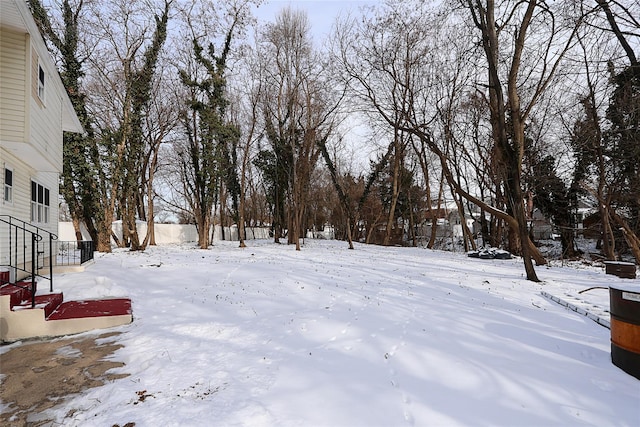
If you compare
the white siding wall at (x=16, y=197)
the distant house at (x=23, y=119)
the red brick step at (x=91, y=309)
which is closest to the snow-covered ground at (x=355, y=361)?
the red brick step at (x=91, y=309)

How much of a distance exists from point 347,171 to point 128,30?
22.7 m

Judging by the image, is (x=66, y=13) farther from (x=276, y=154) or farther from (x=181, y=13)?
(x=276, y=154)

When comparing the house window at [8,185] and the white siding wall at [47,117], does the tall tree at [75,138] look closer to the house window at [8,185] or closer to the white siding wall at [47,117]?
the white siding wall at [47,117]

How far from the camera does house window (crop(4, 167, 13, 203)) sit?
711 cm

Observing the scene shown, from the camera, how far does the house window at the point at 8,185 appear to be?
7.11 meters

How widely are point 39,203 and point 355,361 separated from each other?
976 cm

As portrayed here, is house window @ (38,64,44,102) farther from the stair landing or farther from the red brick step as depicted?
the red brick step

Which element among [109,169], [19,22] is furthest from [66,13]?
[19,22]

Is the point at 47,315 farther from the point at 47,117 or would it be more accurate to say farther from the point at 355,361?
the point at 47,117

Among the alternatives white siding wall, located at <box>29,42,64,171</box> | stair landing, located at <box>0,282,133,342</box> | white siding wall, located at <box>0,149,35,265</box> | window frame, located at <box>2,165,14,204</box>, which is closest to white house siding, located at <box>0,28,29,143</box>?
white siding wall, located at <box>29,42,64,171</box>

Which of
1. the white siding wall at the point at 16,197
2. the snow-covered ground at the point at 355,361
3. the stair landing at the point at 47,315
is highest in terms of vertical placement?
the white siding wall at the point at 16,197

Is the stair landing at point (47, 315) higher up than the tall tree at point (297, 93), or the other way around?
the tall tree at point (297, 93)

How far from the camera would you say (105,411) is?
3.02m

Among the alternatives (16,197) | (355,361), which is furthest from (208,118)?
(355,361)
